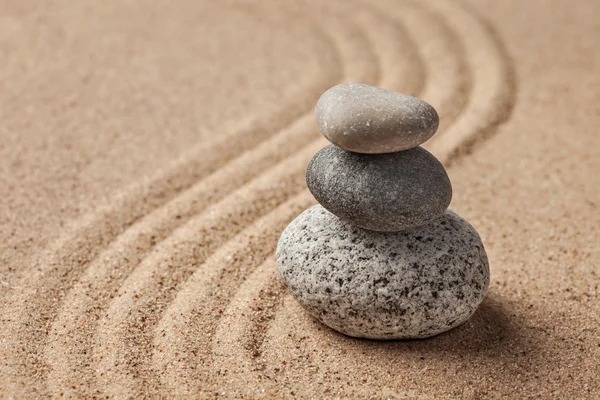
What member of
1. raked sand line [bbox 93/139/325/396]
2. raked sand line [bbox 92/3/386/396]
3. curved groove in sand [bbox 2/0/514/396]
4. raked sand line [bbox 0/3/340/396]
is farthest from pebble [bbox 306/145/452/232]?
raked sand line [bbox 92/3/386/396]

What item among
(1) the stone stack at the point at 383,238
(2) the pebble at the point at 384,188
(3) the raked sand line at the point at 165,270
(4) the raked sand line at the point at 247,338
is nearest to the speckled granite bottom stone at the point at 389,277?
(1) the stone stack at the point at 383,238

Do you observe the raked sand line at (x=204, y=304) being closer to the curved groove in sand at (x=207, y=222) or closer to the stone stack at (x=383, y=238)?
the curved groove in sand at (x=207, y=222)

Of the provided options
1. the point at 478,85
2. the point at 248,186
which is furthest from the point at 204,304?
the point at 478,85

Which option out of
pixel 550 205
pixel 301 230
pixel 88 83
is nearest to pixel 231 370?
pixel 301 230

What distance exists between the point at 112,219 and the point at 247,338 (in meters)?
1.28

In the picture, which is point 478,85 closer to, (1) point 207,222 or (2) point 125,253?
(1) point 207,222

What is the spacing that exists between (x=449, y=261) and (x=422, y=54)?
10.4 ft

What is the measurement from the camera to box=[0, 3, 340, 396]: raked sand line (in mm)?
3299

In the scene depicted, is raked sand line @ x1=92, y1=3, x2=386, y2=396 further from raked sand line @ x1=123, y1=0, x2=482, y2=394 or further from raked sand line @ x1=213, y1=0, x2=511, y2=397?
raked sand line @ x1=123, y1=0, x2=482, y2=394

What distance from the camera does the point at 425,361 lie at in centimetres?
318

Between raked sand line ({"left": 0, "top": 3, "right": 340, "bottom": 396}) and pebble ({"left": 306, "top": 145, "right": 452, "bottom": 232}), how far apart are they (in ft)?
4.50

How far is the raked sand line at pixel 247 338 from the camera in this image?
3066 mm

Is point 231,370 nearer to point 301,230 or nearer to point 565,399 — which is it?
point 301,230

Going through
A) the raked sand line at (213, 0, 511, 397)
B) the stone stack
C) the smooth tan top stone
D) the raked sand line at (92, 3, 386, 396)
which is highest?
the smooth tan top stone
